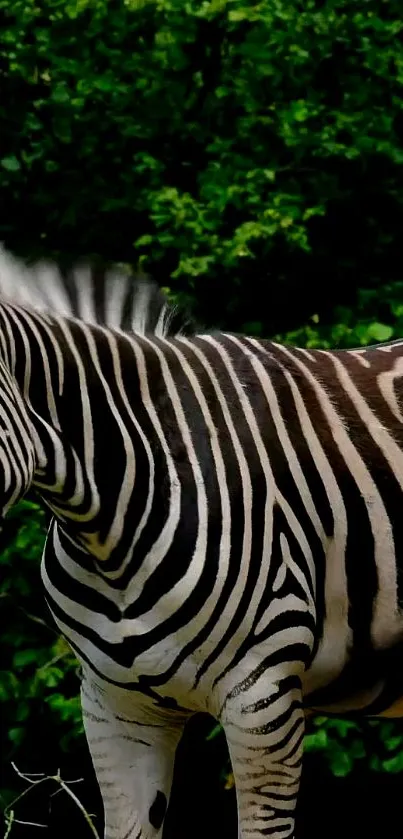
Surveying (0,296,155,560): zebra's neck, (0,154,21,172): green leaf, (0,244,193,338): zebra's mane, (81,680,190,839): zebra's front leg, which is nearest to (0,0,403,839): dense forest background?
(0,154,21,172): green leaf

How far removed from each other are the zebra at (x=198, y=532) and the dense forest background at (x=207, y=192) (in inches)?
59.4

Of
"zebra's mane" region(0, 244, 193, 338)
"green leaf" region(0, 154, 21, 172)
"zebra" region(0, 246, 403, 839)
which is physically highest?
"green leaf" region(0, 154, 21, 172)

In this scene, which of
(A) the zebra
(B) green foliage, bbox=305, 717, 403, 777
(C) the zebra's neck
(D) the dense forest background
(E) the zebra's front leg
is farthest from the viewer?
(D) the dense forest background

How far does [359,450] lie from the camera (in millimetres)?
3012

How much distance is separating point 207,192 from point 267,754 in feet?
8.36

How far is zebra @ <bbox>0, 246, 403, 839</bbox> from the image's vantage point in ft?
8.80

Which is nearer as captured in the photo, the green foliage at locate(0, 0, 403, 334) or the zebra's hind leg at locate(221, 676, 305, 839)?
the zebra's hind leg at locate(221, 676, 305, 839)

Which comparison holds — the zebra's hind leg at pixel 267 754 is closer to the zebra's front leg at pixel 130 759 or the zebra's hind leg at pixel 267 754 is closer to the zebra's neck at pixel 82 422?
the zebra's front leg at pixel 130 759

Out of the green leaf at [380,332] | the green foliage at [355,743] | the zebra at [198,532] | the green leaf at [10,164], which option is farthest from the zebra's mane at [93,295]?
the green leaf at [10,164]

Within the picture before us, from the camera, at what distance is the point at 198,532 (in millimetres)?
2732

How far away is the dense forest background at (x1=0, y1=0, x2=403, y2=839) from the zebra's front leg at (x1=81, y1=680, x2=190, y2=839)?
4.76 ft

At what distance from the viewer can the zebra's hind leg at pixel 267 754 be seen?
270 cm

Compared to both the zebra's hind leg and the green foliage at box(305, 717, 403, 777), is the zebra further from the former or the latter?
the green foliage at box(305, 717, 403, 777)

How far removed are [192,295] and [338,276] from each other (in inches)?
23.7
